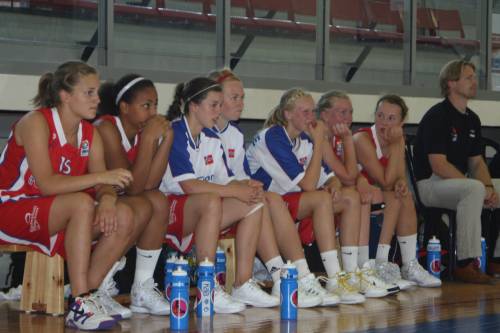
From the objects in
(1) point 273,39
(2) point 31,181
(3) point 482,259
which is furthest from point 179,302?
(1) point 273,39

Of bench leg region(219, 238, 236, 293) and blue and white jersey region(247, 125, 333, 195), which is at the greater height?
blue and white jersey region(247, 125, 333, 195)

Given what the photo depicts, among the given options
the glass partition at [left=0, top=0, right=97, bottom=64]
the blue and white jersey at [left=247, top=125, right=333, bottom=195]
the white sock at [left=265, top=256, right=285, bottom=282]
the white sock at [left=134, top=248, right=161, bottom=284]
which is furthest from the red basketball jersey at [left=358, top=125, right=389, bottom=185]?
the white sock at [left=134, top=248, right=161, bottom=284]

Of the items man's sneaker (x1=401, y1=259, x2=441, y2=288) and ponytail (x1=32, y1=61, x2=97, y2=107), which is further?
man's sneaker (x1=401, y1=259, x2=441, y2=288)

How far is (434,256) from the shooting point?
5605 mm

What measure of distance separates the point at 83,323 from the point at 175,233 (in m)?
0.91

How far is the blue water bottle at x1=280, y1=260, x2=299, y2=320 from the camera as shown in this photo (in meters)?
4.01

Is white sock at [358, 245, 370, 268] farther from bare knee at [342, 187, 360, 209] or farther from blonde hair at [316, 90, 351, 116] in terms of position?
blonde hair at [316, 90, 351, 116]

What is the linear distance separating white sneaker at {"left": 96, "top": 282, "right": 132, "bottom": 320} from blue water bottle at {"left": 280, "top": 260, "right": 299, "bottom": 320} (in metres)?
0.66

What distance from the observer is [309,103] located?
197 inches

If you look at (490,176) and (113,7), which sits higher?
(113,7)

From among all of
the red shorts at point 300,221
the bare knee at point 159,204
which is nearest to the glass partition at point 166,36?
the red shorts at point 300,221

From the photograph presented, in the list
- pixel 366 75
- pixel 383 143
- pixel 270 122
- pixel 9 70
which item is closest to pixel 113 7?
pixel 9 70

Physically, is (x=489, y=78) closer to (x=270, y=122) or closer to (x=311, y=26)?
(x=311, y=26)

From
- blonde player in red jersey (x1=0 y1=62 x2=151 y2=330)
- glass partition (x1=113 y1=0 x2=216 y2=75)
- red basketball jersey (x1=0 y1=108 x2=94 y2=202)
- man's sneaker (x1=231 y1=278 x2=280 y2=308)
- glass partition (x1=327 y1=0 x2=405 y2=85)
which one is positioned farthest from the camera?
glass partition (x1=327 y1=0 x2=405 y2=85)
